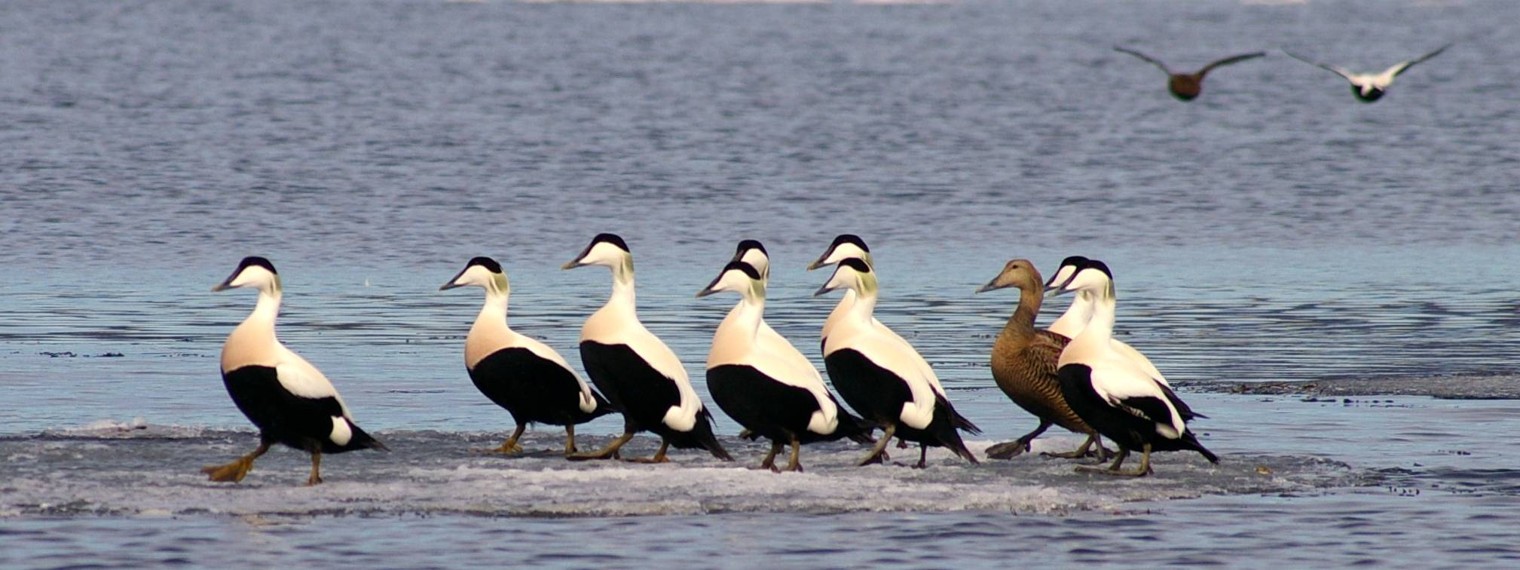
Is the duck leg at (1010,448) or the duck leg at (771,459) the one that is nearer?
the duck leg at (771,459)

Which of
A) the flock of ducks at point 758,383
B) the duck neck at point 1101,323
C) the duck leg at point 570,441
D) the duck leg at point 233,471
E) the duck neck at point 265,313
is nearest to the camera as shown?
the duck leg at point 233,471

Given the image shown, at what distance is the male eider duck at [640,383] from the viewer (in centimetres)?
1257

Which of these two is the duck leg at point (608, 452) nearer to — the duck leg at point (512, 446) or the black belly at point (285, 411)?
the duck leg at point (512, 446)

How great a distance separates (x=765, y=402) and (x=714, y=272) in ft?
41.1

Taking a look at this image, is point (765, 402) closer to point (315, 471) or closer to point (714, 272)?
point (315, 471)

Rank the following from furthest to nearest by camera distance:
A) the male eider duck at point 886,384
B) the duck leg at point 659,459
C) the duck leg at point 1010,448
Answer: the duck leg at point 1010,448 → the duck leg at point 659,459 → the male eider duck at point 886,384

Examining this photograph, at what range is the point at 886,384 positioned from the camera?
1246cm

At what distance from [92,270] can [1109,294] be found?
13840 mm

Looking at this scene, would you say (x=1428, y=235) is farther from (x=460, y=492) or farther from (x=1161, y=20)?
(x=1161, y=20)

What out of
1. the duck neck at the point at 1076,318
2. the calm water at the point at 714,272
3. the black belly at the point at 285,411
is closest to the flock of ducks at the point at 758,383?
the black belly at the point at 285,411

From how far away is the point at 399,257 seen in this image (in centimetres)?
2664

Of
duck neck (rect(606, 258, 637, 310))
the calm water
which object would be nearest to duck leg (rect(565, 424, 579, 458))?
the calm water

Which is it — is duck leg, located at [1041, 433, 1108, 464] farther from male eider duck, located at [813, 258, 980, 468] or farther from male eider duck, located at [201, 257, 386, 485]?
male eider duck, located at [201, 257, 386, 485]

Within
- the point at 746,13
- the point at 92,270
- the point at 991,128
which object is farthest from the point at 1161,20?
the point at 92,270
